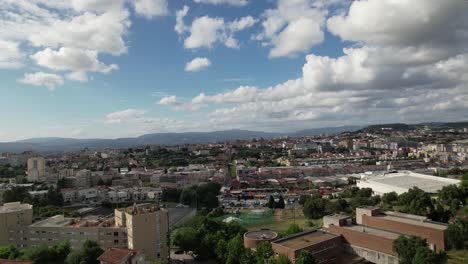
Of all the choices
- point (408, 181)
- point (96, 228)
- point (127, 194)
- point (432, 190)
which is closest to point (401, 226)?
point (96, 228)

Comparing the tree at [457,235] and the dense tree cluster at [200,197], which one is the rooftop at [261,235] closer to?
the tree at [457,235]

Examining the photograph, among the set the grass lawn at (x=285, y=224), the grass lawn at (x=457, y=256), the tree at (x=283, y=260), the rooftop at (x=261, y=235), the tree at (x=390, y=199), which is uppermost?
the tree at (x=283, y=260)

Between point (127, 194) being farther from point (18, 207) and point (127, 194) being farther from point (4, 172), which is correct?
point (4, 172)

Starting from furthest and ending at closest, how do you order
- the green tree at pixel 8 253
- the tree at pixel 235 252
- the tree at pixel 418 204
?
the tree at pixel 418 204
the green tree at pixel 8 253
the tree at pixel 235 252

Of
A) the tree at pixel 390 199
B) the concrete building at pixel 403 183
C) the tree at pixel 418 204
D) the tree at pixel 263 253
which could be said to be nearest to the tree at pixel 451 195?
the tree at pixel 418 204

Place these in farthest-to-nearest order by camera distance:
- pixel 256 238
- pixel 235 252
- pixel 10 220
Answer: pixel 10 220
pixel 256 238
pixel 235 252

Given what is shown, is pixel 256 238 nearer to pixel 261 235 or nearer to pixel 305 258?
pixel 261 235

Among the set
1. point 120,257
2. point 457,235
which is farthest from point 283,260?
point 457,235
